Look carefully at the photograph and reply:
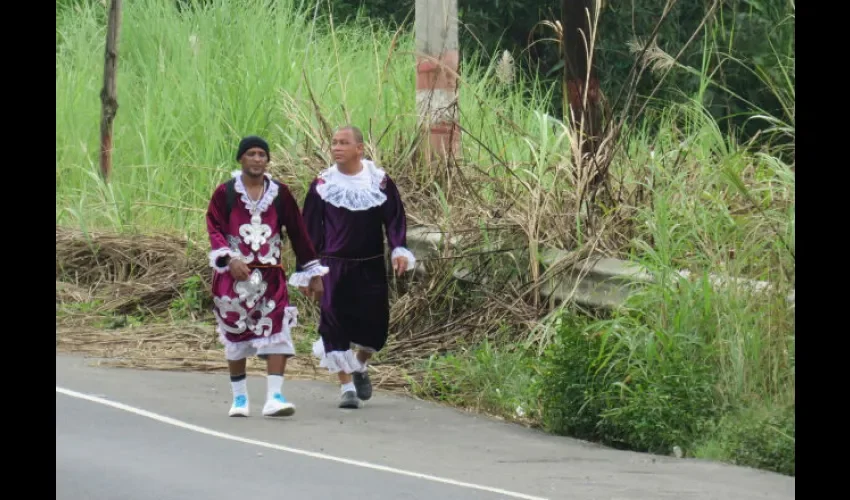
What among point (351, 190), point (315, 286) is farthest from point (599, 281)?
point (315, 286)

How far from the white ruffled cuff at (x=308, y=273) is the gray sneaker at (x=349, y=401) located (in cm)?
80

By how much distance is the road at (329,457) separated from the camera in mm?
9227

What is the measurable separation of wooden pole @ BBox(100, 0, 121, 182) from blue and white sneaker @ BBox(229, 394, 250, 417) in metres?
7.98

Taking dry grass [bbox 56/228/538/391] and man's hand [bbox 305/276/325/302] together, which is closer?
man's hand [bbox 305/276/325/302]

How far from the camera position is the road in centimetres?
923

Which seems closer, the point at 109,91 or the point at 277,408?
the point at 277,408

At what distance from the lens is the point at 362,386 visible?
12320 millimetres

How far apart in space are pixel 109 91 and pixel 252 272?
8.25m

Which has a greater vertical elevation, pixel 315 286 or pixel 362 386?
pixel 315 286

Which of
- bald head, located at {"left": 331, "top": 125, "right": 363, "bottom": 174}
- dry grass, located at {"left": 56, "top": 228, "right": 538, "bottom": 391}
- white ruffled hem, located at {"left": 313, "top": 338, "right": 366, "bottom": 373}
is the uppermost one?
bald head, located at {"left": 331, "top": 125, "right": 363, "bottom": 174}

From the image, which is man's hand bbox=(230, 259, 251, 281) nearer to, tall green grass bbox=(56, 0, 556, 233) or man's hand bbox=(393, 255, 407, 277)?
man's hand bbox=(393, 255, 407, 277)

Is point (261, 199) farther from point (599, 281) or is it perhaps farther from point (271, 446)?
point (599, 281)

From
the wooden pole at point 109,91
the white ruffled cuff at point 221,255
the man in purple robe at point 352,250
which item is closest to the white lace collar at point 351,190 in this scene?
the man in purple robe at point 352,250

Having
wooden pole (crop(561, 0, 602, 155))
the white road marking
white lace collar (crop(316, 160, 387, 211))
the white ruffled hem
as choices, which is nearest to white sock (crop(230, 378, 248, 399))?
the white road marking
